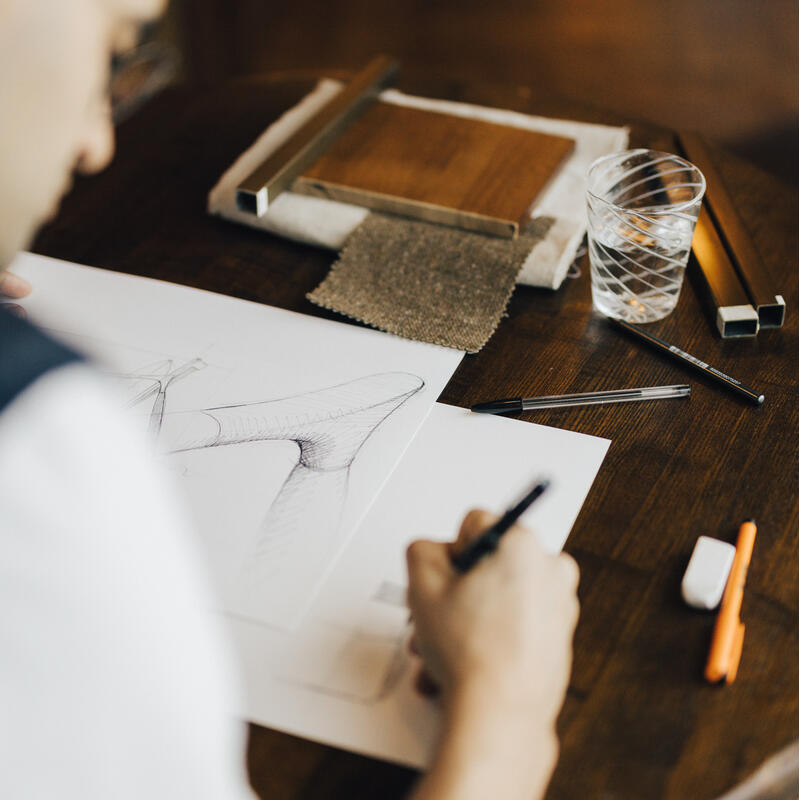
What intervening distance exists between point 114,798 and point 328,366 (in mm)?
433

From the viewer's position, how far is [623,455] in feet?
2.23

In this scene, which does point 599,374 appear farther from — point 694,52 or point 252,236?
point 694,52

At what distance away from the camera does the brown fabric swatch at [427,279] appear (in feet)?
2.64

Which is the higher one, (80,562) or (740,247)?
(80,562)

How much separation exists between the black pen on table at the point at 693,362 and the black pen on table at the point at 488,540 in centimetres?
28

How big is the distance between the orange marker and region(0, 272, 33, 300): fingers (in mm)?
676

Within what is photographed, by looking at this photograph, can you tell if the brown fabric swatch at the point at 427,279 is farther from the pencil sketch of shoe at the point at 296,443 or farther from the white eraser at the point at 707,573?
the white eraser at the point at 707,573

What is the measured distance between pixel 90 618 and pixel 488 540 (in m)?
0.24

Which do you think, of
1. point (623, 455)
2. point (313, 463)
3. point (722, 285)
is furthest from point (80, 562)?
point (722, 285)

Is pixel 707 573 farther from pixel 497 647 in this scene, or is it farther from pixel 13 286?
pixel 13 286

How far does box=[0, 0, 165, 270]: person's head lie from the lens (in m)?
0.35

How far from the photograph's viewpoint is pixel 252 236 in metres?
0.94

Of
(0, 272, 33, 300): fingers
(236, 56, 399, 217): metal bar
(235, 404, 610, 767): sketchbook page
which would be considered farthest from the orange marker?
(0, 272, 33, 300): fingers

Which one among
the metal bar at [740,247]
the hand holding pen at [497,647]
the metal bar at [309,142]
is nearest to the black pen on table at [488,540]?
the hand holding pen at [497,647]
